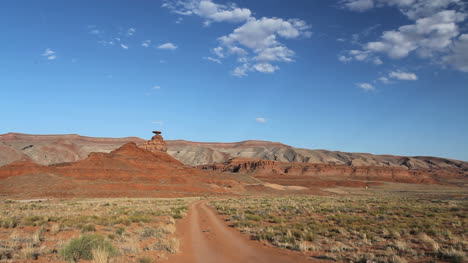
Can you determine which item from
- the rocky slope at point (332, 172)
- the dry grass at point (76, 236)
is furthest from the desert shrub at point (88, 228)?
the rocky slope at point (332, 172)

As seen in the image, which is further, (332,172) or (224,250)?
(332,172)

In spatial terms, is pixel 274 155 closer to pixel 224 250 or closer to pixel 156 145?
pixel 156 145

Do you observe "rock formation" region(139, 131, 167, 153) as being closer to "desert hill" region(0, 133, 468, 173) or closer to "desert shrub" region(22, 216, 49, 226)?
"desert hill" region(0, 133, 468, 173)

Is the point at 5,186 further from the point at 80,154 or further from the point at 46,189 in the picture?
the point at 80,154

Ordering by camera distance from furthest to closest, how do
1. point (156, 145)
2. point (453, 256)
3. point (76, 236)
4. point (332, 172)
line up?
point (332, 172)
point (156, 145)
point (76, 236)
point (453, 256)

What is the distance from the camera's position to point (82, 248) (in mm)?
9492

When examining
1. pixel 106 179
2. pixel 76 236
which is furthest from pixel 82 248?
pixel 106 179

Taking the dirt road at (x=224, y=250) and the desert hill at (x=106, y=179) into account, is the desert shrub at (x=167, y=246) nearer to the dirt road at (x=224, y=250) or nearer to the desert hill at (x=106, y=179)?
the dirt road at (x=224, y=250)

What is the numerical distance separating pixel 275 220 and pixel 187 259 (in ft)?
33.8

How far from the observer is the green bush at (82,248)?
929 centimetres

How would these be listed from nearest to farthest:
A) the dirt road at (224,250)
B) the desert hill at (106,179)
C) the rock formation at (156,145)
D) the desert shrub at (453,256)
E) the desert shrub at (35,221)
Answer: the desert shrub at (453,256) < the dirt road at (224,250) < the desert shrub at (35,221) < the desert hill at (106,179) < the rock formation at (156,145)

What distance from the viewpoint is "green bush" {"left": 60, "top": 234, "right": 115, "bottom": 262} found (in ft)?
30.5

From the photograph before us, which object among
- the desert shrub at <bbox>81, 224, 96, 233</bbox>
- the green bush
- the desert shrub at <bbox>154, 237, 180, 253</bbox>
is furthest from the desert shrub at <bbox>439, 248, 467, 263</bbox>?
the desert shrub at <bbox>81, 224, 96, 233</bbox>

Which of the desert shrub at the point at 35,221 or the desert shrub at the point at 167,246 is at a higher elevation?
the desert shrub at the point at 167,246
